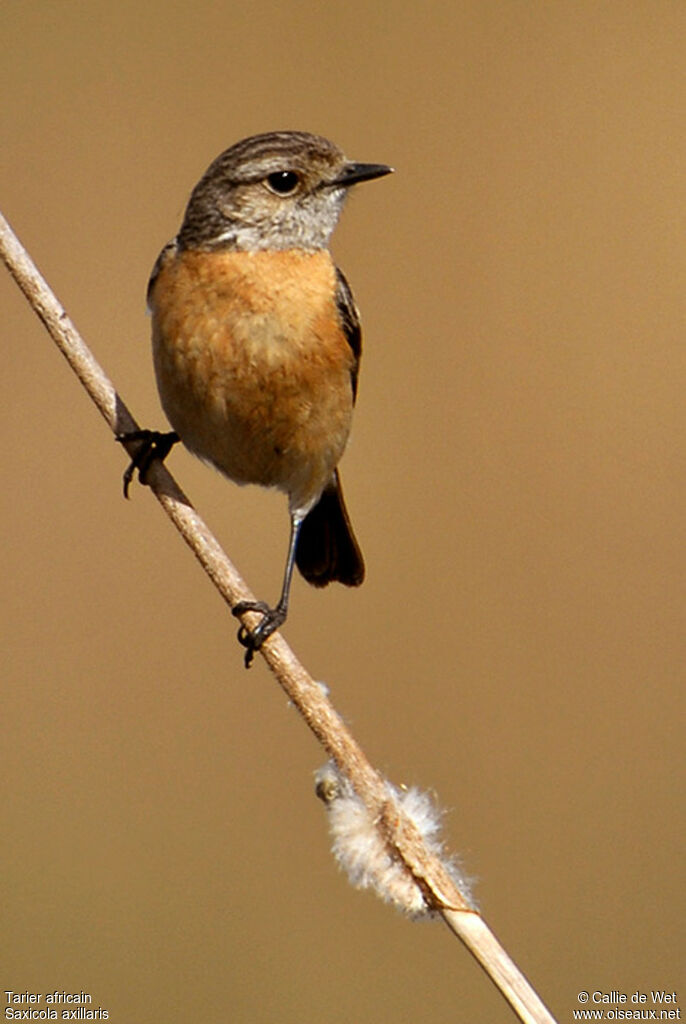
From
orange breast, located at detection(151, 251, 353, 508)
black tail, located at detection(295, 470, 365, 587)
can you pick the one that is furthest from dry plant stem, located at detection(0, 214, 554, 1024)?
black tail, located at detection(295, 470, 365, 587)

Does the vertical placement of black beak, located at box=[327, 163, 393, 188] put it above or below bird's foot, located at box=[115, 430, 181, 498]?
above

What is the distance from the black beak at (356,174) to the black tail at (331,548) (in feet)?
3.84

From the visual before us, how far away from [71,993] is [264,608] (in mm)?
2213

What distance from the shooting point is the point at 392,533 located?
6809mm

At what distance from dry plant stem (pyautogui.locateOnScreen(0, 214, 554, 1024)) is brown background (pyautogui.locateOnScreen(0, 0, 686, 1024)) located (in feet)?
5.16

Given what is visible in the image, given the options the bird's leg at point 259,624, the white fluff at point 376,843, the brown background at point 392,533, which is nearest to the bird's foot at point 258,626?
the bird's leg at point 259,624

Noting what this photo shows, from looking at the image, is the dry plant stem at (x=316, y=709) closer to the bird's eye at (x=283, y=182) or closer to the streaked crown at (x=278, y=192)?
the streaked crown at (x=278, y=192)

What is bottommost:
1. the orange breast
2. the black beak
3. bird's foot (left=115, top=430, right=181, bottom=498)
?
bird's foot (left=115, top=430, right=181, bottom=498)

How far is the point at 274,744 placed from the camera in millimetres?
6059

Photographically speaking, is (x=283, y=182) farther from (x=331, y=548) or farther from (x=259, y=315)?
(x=331, y=548)

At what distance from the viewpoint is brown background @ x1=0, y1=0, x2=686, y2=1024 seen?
5.52 meters

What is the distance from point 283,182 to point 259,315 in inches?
16.5

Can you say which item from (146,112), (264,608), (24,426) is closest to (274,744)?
(24,426)

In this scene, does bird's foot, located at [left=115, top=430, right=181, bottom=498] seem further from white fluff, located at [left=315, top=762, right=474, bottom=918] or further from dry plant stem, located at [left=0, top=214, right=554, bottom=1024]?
white fluff, located at [left=315, top=762, right=474, bottom=918]
